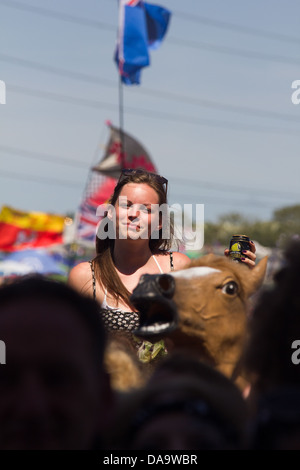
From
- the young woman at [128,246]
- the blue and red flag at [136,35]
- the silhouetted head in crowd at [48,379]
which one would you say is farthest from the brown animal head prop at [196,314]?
the blue and red flag at [136,35]

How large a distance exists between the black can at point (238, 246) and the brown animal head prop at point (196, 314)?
733 mm

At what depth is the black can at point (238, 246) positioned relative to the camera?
3951 mm

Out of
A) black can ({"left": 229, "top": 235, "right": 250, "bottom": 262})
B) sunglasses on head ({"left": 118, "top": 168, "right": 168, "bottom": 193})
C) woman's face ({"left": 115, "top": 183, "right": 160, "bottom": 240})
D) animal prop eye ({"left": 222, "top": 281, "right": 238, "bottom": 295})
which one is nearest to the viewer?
animal prop eye ({"left": 222, "top": 281, "right": 238, "bottom": 295})

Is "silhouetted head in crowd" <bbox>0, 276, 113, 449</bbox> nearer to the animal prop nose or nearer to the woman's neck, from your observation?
the animal prop nose

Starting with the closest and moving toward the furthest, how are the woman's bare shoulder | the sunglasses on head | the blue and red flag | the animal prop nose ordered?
the animal prop nose
the woman's bare shoulder
the sunglasses on head
the blue and red flag

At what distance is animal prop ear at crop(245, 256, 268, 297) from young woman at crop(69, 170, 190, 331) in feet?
2.98

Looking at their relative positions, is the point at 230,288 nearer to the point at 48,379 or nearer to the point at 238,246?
the point at 238,246

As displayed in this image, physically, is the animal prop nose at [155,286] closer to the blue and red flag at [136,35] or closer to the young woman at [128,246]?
the young woman at [128,246]

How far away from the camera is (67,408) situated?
1498mm

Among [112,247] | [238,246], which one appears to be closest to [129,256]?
[112,247]

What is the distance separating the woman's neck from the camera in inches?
173

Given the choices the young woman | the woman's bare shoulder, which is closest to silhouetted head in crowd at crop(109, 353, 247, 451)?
the young woman

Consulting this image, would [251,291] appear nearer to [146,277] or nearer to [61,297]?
[146,277]

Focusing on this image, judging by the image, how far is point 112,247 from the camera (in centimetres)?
457
